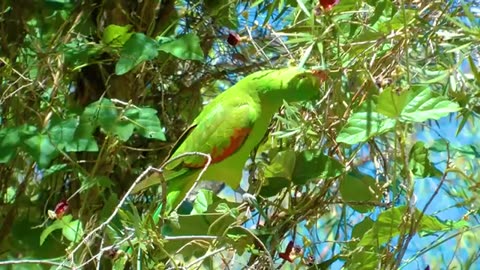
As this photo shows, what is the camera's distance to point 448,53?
0.90 metres

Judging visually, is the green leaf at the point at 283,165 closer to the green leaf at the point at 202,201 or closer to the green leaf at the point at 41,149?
the green leaf at the point at 202,201

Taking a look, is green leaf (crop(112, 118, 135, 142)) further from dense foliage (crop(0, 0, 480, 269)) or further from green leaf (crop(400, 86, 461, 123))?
green leaf (crop(400, 86, 461, 123))

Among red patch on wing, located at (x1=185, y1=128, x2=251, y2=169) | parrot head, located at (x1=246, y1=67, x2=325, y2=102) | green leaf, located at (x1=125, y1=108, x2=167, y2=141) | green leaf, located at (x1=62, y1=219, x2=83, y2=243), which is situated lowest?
green leaf, located at (x1=62, y1=219, x2=83, y2=243)

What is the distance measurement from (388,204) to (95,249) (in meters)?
0.36

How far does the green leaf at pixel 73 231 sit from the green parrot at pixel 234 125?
4.4 inches

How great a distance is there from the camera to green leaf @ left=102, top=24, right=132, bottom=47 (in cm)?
109

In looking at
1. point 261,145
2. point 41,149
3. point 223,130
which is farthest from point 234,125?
point 41,149

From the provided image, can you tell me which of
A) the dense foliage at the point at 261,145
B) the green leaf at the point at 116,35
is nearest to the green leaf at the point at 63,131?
the dense foliage at the point at 261,145

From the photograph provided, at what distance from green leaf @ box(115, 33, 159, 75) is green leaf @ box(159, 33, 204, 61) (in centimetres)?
1

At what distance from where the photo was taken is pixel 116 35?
110cm

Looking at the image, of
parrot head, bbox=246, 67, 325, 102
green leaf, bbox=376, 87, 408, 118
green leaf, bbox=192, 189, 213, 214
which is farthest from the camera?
green leaf, bbox=192, 189, 213, 214

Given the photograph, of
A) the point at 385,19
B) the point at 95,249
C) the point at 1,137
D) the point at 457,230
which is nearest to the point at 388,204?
the point at 457,230

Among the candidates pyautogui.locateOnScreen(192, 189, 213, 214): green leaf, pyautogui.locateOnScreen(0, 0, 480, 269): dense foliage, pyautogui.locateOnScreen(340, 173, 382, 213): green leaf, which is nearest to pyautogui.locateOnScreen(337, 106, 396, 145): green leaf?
pyautogui.locateOnScreen(0, 0, 480, 269): dense foliage

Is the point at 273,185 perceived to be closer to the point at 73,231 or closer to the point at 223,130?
the point at 223,130
